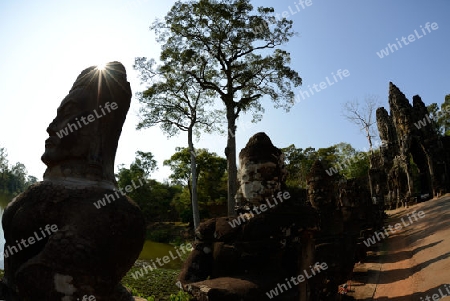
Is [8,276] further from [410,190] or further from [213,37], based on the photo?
[410,190]

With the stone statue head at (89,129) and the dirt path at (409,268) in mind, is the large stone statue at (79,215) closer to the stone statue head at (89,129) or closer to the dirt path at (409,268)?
the stone statue head at (89,129)

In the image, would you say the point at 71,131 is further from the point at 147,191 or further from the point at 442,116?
the point at 442,116

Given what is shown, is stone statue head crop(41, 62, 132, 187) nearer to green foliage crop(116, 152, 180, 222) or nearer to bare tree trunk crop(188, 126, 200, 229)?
bare tree trunk crop(188, 126, 200, 229)

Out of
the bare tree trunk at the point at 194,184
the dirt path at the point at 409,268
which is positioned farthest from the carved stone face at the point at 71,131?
the bare tree trunk at the point at 194,184

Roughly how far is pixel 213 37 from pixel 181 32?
150 cm

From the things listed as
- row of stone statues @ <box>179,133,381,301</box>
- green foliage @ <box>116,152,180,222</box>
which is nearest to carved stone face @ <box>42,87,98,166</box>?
row of stone statues @ <box>179,133,381,301</box>

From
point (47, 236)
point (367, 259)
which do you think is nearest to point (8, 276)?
point (47, 236)

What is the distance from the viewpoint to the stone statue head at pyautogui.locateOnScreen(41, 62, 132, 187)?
222 centimetres

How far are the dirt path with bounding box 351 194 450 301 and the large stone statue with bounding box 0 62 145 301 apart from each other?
5.64 meters

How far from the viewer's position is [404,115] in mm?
22734

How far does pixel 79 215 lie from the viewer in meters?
1.95

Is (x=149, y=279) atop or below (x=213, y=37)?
below

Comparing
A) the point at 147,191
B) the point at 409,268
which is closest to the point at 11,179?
the point at 147,191

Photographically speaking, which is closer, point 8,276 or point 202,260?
point 8,276
